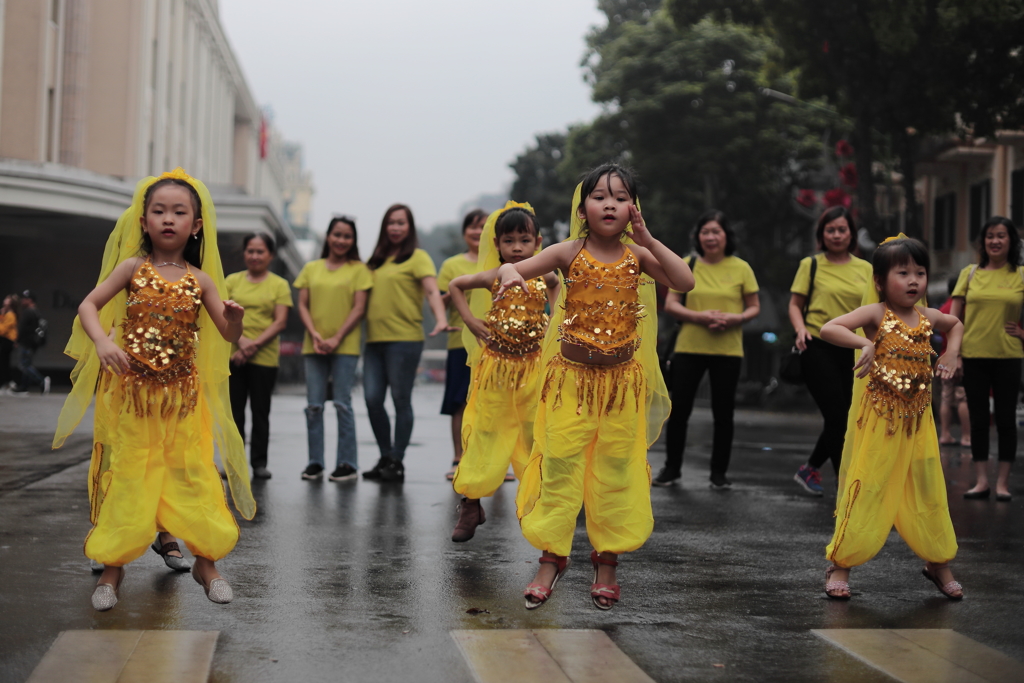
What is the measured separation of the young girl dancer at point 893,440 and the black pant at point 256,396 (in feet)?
16.6

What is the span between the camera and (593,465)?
490 cm

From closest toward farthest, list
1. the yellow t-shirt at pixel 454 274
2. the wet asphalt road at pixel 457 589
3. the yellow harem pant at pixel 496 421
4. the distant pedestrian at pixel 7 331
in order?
the wet asphalt road at pixel 457 589 → the yellow harem pant at pixel 496 421 → the yellow t-shirt at pixel 454 274 → the distant pedestrian at pixel 7 331

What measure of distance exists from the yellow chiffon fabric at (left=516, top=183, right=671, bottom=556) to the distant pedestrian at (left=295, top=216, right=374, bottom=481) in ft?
14.0

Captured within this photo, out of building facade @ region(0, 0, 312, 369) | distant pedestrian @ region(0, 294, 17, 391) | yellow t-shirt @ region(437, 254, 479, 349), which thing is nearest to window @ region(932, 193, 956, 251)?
building facade @ region(0, 0, 312, 369)

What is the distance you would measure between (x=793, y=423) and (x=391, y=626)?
15.6 meters

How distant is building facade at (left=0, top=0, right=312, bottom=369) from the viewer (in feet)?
86.0

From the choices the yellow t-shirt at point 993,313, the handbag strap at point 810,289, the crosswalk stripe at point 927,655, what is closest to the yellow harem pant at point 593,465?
the crosswalk stripe at point 927,655

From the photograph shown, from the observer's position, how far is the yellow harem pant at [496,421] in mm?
6219

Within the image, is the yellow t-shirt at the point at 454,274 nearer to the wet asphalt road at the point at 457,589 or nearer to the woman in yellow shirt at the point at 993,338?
the wet asphalt road at the point at 457,589

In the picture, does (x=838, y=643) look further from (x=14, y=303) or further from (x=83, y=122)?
(x=83, y=122)

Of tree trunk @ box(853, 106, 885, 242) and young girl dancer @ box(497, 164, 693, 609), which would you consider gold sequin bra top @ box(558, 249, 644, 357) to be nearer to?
young girl dancer @ box(497, 164, 693, 609)

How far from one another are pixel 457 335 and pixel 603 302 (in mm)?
4661

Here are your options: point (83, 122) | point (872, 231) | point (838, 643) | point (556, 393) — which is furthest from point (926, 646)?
point (83, 122)

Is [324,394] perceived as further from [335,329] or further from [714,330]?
[714,330]
